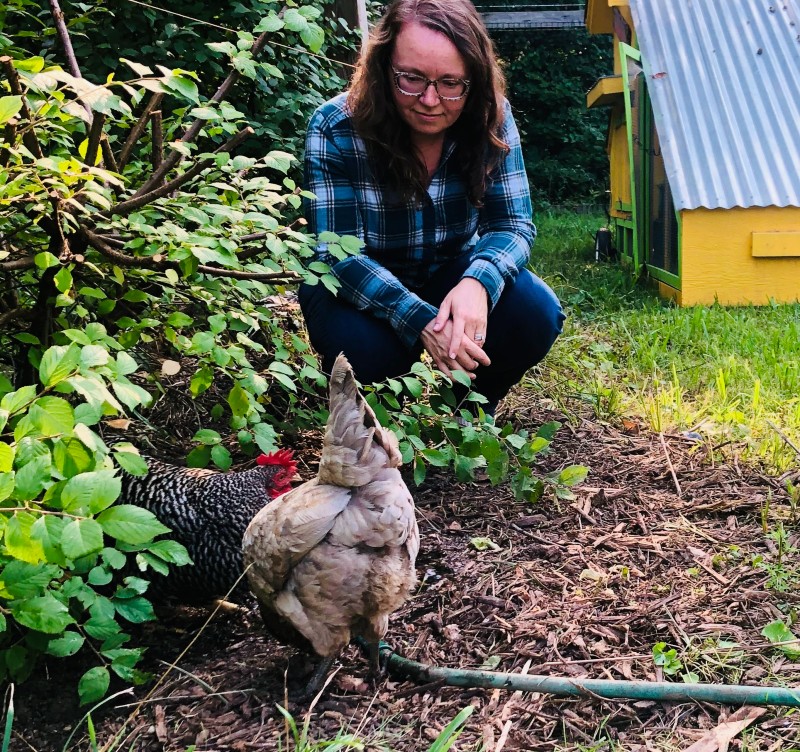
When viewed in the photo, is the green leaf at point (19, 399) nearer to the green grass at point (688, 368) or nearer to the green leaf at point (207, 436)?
the green leaf at point (207, 436)

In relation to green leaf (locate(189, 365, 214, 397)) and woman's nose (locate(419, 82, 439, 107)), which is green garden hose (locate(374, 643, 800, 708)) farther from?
woman's nose (locate(419, 82, 439, 107))

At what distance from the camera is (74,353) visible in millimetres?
1156

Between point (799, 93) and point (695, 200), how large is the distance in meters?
1.49

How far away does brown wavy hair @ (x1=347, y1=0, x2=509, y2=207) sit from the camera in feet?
7.86

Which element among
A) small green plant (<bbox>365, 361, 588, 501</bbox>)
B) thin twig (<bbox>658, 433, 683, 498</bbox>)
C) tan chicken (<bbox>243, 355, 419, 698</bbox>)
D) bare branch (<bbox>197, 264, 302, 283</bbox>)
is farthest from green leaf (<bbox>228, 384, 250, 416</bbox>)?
thin twig (<bbox>658, 433, 683, 498</bbox>)

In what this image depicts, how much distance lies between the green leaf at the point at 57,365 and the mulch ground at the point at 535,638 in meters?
0.87

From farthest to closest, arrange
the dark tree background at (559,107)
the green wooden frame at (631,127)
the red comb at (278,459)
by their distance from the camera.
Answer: the dark tree background at (559,107) → the green wooden frame at (631,127) → the red comb at (278,459)

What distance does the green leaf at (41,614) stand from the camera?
4.37 ft

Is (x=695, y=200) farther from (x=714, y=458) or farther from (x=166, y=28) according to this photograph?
(x=166, y=28)

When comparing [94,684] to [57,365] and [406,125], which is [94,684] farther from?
[406,125]

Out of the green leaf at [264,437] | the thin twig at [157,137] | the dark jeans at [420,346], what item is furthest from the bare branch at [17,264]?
the dark jeans at [420,346]

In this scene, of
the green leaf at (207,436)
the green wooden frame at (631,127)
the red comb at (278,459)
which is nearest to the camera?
the green leaf at (207,436)

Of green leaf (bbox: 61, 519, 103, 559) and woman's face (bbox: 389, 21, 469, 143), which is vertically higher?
woman's face (bbox: 389, 21, 469, 143)

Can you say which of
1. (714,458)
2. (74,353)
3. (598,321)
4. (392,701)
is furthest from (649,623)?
(598,321)
